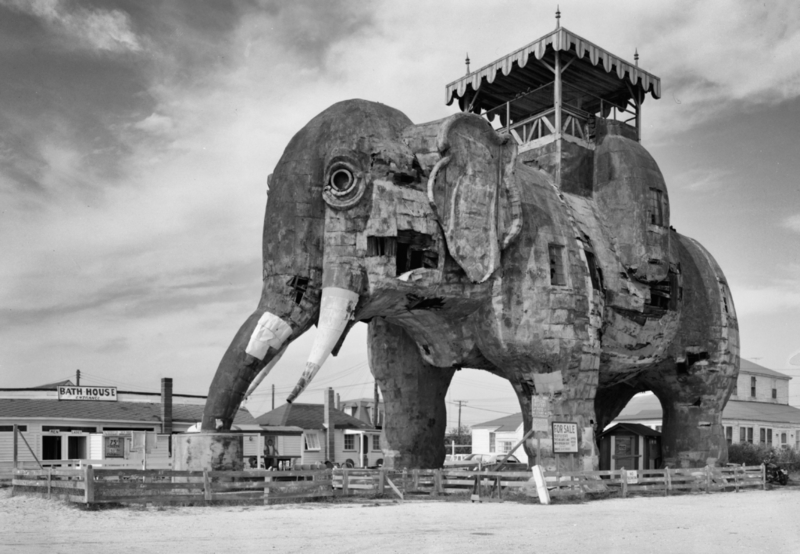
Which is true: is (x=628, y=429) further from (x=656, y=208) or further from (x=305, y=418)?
(x=305, y=418)

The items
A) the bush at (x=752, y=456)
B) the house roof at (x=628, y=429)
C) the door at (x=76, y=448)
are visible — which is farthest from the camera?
the door at (x=76, y=448)

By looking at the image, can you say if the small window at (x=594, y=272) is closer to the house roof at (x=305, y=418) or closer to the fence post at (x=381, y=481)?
the fence post at (x=381, y=481)

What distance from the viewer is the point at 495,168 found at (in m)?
18.8

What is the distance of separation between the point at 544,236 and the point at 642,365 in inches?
183

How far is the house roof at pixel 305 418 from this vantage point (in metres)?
41.5

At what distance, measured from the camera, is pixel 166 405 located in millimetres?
36031

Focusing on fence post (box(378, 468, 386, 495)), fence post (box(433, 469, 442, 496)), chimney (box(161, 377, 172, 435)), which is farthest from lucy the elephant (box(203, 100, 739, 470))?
chimney (box(161, 377, 172, 435))

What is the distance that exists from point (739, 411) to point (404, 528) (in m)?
37.7

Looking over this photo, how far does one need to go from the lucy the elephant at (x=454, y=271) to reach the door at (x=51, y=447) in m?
17.4

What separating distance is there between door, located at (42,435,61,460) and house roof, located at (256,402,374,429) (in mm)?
8976

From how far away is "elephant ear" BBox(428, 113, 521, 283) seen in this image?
18.0 meters

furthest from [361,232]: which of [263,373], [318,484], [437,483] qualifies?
[437,483]

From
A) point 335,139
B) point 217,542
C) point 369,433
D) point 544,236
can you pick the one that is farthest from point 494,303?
point 369,433

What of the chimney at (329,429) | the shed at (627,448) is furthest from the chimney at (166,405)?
the shed at (627,448)
